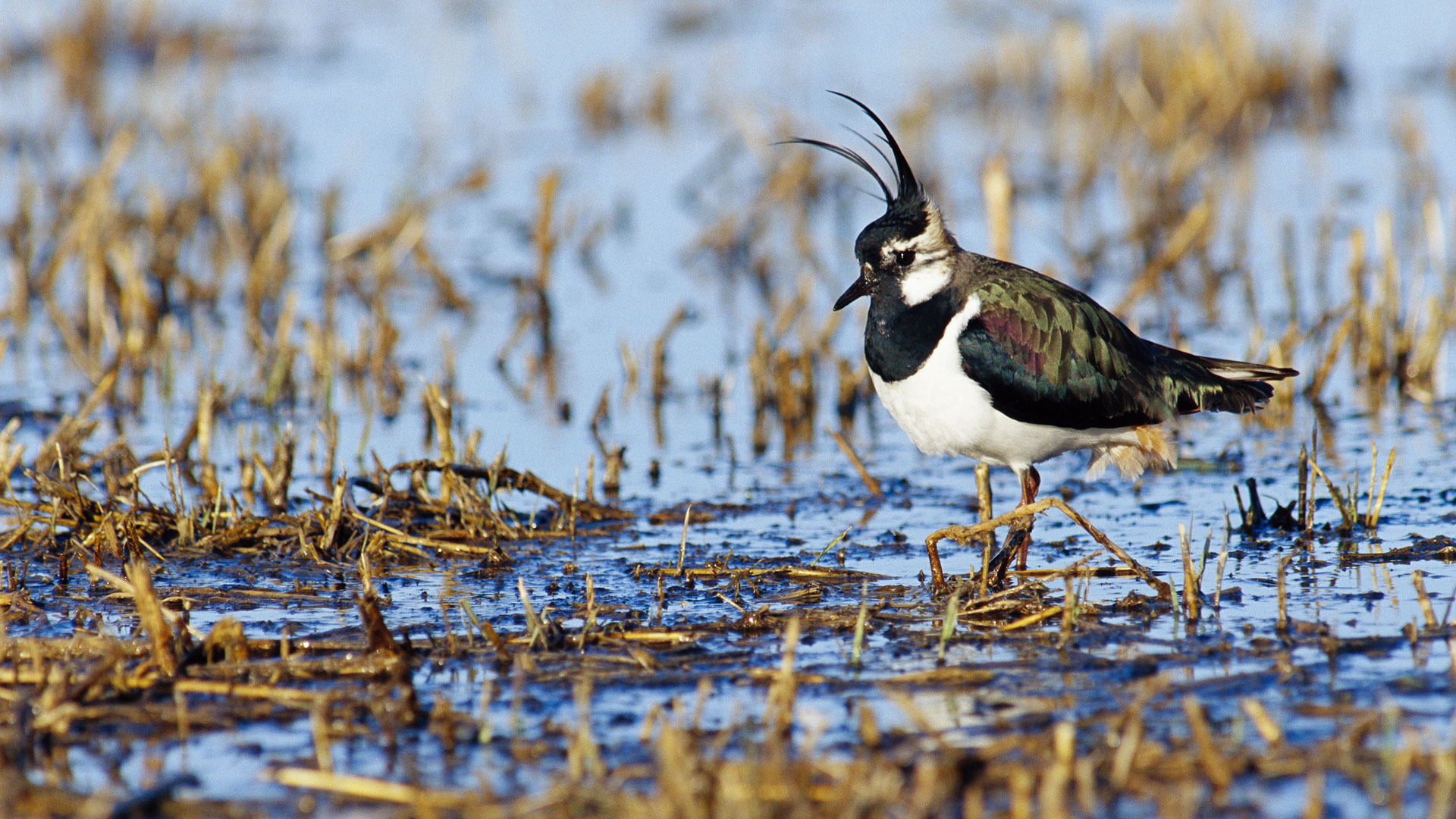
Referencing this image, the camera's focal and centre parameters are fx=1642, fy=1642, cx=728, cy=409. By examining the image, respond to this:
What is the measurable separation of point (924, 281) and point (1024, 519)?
80cm

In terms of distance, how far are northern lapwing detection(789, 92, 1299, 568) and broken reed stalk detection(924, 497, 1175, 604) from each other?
0.20 meters

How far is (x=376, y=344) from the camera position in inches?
298

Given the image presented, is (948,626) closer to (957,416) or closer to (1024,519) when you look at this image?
(1024,519)

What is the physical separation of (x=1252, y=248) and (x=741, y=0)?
31.8 feet

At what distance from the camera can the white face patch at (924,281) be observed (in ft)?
16.4

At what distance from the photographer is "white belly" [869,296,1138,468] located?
4.77 m

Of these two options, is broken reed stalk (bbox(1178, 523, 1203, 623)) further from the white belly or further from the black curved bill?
the black curved bill

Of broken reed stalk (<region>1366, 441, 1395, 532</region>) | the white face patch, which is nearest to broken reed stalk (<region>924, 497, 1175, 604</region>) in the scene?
the white face patch

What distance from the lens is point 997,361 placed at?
188 inches

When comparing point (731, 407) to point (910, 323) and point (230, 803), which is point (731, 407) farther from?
point (230, 803)

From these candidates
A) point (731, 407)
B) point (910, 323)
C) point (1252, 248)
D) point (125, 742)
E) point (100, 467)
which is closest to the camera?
point (125, 742)

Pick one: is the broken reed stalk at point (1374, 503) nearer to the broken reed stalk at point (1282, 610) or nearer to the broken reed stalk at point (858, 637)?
the broken reed stalk at point (1282, 610)

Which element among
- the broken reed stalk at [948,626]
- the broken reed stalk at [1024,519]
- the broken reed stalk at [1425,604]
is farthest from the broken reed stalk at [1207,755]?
the broken reed stalk at [1024,519]

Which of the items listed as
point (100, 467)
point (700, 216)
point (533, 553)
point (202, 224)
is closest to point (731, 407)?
point (533, 553)
